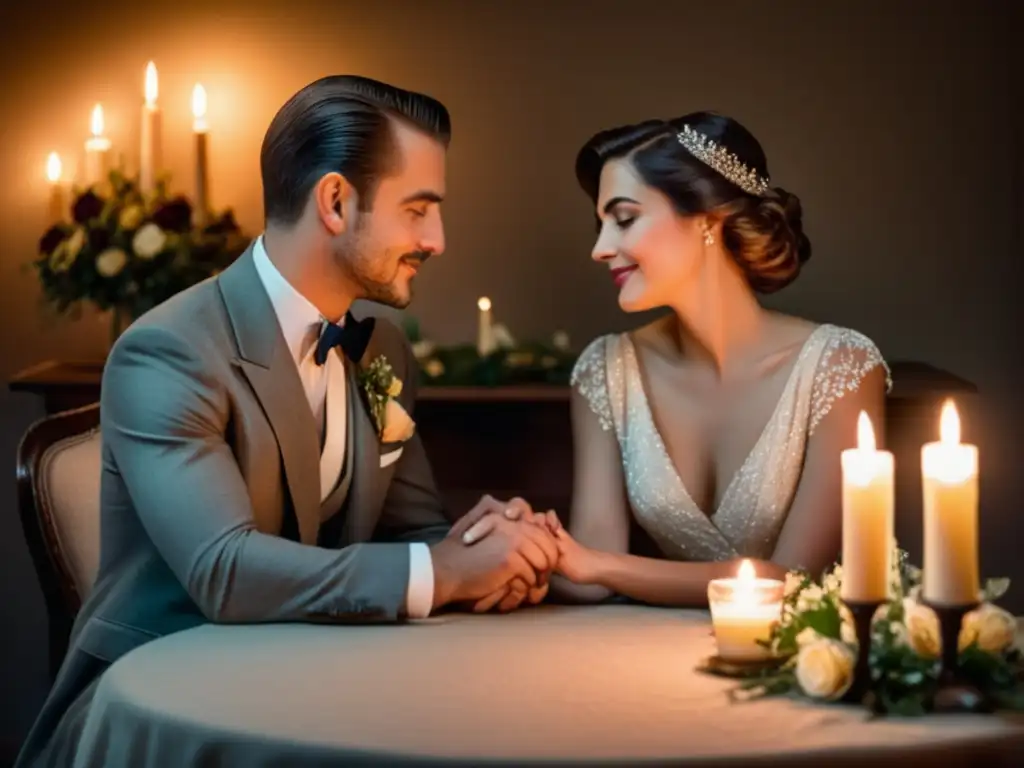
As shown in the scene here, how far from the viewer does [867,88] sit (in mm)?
4547

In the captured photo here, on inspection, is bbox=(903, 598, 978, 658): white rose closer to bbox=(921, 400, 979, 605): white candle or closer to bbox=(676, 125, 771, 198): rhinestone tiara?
bbox=(921, 400, 979, 605): white candle

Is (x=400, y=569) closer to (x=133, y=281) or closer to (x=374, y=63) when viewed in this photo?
(x=133, y=281)

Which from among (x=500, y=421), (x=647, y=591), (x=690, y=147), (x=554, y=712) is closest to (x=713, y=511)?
(x=647, y=591)

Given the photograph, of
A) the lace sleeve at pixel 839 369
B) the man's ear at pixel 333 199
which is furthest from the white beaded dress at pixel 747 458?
the man's ear at pixel 333 199

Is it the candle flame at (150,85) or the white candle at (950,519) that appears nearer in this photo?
the white candle at (950,519)

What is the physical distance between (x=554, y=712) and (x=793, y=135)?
273cm

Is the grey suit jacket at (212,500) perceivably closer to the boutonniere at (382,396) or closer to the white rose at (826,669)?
the boutonniere at (382,396)

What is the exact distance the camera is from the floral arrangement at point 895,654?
84.4 inches

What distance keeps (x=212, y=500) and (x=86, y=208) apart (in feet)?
6.43

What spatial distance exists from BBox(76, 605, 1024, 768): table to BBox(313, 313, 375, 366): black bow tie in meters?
0.62

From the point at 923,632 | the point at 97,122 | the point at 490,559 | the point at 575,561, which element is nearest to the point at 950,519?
the point at 923,632

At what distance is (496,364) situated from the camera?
4434 mm

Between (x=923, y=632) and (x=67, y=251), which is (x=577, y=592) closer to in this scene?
(x=923, y=632)

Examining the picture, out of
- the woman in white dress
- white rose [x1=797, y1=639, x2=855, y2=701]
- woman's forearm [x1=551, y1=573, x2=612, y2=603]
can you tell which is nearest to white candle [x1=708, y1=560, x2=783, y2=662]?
white rose [x1=797, y1=639, x2=855, y2=701]
